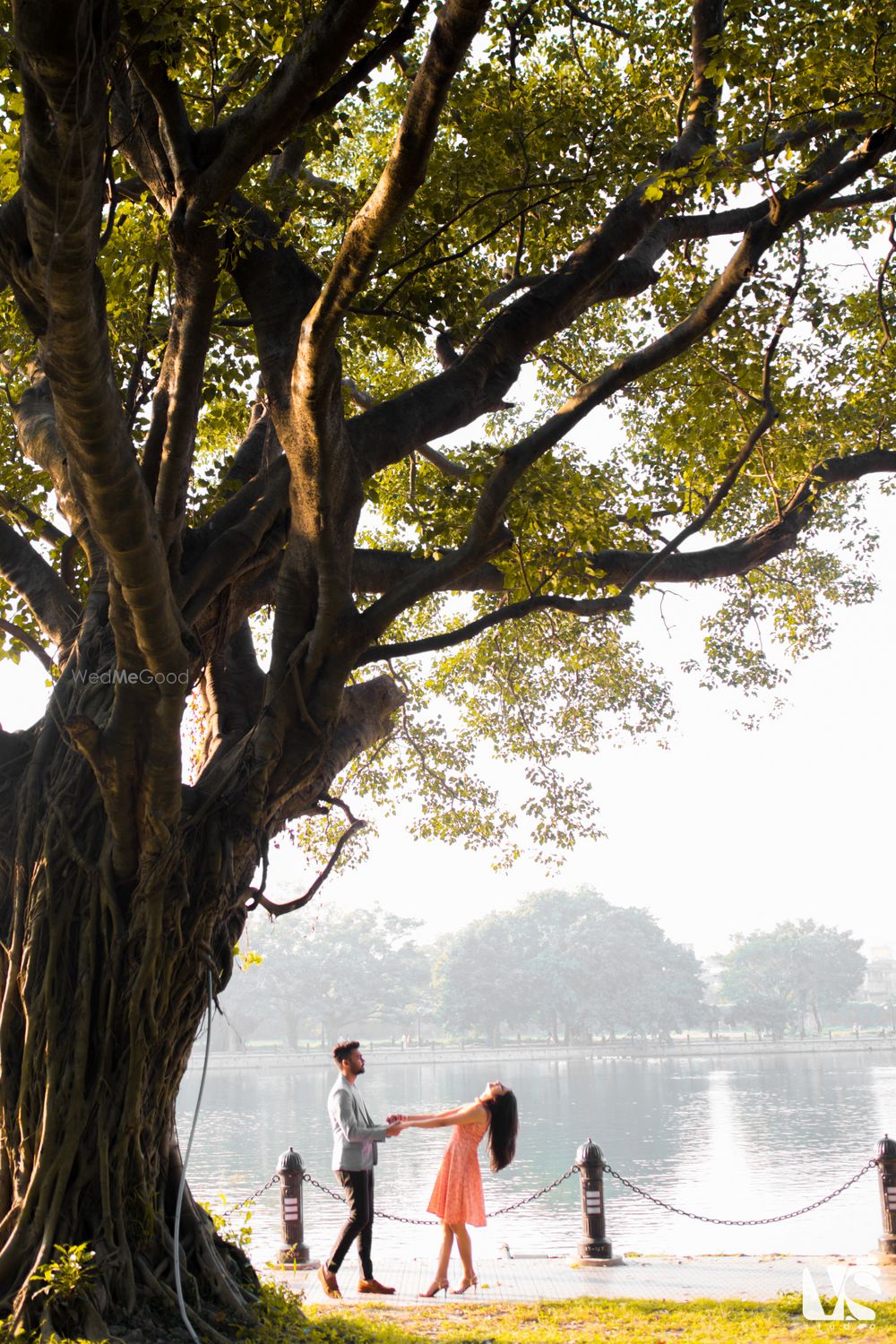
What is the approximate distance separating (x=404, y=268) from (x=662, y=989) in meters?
54.0

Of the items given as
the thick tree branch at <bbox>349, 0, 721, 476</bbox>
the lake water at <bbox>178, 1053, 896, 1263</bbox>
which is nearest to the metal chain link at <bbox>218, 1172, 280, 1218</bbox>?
the lake water at <bbox>178, 1053, 896, 1263</bbox>

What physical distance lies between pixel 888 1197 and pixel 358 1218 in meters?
3.73

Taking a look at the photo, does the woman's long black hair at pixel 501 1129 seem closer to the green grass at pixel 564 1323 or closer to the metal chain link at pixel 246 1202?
the green grass at pixel 564 1323

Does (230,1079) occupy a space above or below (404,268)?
below

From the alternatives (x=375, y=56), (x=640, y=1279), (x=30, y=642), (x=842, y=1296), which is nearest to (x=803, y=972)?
(x=640, y=1279)

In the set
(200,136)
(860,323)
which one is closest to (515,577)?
(200,136)

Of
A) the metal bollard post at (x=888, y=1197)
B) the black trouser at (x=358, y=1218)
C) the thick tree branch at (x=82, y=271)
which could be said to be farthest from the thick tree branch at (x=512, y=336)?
the metal bollard post at (x=888, y=1197)

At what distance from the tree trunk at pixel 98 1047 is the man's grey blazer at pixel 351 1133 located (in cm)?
102

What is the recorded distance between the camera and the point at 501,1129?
625cm

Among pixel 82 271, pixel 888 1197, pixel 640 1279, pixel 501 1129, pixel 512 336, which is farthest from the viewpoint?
pixel 888 1197

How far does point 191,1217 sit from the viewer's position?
5023 mm

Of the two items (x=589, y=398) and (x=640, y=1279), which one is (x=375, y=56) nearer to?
(x=589, y=398)

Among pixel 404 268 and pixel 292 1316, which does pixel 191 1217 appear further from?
pixel 404 268

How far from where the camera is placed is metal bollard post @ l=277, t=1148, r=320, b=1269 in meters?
7.52
